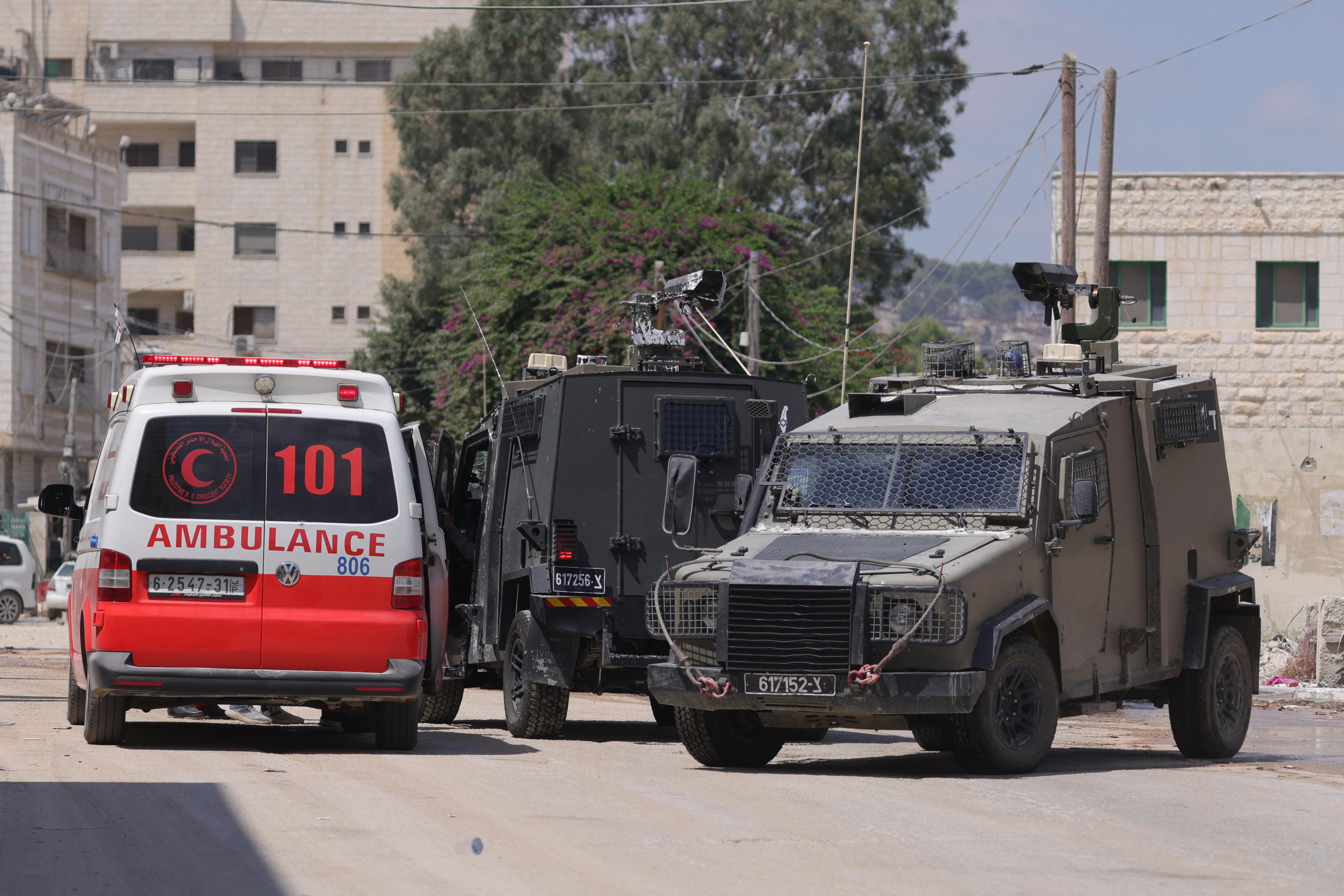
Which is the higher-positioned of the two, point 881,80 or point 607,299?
point 881,80

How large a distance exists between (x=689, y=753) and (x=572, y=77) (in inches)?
1993

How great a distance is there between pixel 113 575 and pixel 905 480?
494cm

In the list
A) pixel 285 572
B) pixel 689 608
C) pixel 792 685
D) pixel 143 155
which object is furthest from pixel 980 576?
pixel 143 155

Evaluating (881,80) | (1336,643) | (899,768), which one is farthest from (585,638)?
(881,80)

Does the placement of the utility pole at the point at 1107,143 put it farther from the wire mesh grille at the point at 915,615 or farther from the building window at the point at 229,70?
the building window at the point at 229,70

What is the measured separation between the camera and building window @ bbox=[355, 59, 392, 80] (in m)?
82.8

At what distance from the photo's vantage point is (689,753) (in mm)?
12766

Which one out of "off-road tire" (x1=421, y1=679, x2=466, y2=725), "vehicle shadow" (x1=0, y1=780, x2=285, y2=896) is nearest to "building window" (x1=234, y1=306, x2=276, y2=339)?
"off-road tire" (x1=421, y1=679, x2=466, y2=725)

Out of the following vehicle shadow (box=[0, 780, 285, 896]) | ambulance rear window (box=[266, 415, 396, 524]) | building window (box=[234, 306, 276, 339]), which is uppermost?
building window (box=[234, 306, 276, 339])

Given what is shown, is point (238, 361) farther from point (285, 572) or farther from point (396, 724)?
point (396, 724)

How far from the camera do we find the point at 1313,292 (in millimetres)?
35219

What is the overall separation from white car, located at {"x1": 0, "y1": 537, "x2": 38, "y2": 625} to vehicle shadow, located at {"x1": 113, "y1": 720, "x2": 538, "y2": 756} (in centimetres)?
2713

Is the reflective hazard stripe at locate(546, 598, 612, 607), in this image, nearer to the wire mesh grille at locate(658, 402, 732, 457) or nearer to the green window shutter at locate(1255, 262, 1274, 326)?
the wire mesh grille at locate(658, 402, 732, 457)

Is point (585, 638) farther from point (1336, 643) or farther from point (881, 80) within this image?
point (881, 80)
